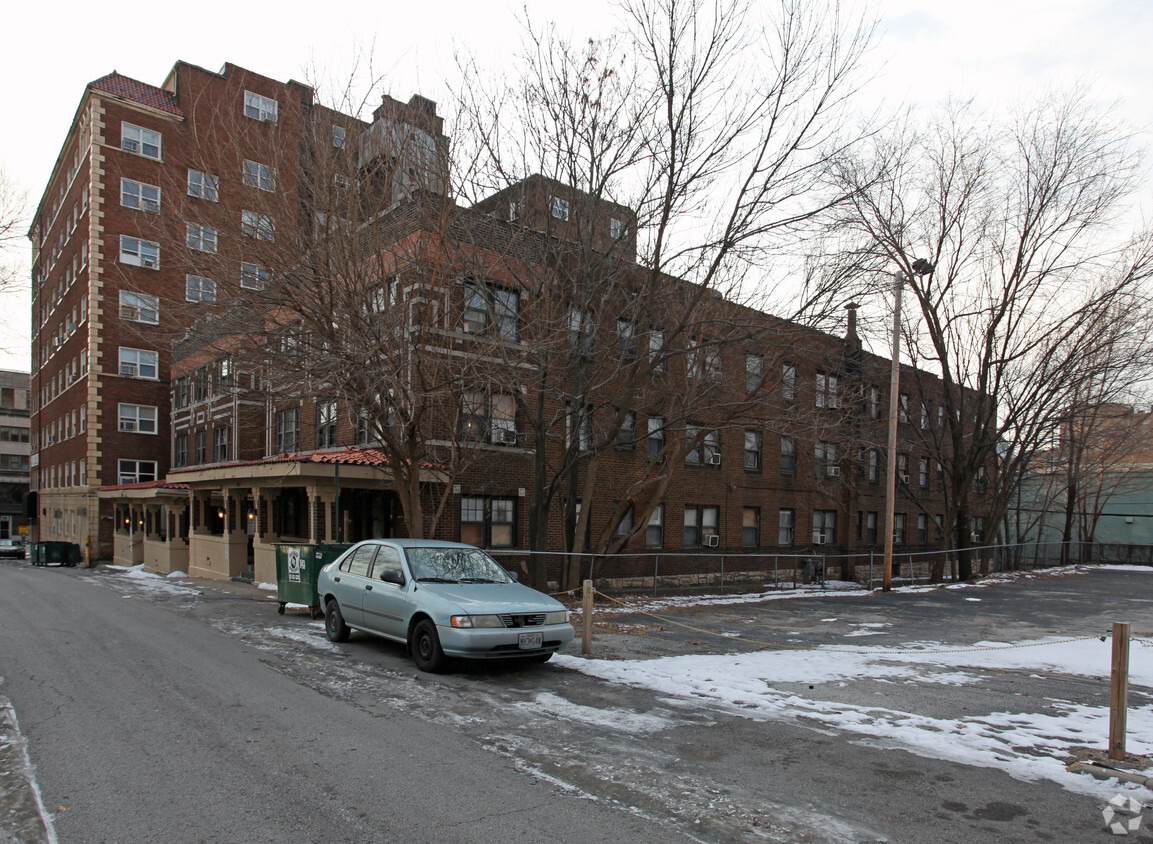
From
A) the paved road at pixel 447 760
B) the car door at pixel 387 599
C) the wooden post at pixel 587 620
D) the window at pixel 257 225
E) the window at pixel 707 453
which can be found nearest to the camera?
the paved road at pixel 447 760

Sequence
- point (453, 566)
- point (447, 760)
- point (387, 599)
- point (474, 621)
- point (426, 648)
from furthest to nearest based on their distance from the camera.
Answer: point (453, 566)
point (387, 599)
point (426, 648)
point (474, 621)
point (447, 760)

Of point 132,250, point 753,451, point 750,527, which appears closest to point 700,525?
point 750,527

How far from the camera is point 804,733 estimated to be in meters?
6.76

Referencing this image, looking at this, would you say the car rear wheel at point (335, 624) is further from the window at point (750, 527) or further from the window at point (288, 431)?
the window at point (750, 527)

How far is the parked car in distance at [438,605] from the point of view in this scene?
8.67 m

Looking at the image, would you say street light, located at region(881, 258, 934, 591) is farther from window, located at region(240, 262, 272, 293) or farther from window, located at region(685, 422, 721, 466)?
window, located at region(240, 262, 272, 293)

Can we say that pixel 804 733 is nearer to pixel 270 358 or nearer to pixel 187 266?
pixel 270 358

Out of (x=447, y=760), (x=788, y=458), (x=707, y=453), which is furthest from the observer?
(x=788, y=458)

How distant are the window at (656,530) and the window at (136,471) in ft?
87.1

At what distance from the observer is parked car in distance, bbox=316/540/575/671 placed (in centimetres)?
867

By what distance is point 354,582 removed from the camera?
1066cm

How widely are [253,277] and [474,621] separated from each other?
26.7 feet

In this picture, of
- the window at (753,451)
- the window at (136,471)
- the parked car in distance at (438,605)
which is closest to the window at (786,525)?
the window at (753,451)

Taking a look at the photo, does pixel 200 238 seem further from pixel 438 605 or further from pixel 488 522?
pixel 488 522
